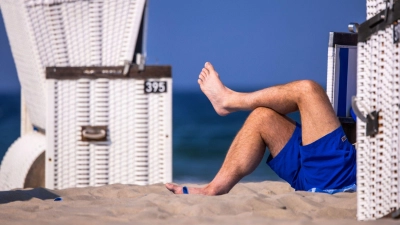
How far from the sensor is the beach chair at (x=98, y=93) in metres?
3.03

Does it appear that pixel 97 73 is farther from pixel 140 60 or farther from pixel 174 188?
pixel 174 188

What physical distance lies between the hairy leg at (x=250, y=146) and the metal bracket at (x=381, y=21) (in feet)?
2.44

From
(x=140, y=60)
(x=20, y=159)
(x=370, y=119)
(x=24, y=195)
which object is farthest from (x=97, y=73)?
(x=370, y=119)

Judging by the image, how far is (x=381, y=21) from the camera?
5.55 feet

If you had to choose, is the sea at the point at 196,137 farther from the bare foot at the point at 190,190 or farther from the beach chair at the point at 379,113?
the beach chair at the point at 379,113

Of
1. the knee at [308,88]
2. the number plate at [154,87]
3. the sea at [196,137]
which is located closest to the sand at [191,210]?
the knee at [308,88]

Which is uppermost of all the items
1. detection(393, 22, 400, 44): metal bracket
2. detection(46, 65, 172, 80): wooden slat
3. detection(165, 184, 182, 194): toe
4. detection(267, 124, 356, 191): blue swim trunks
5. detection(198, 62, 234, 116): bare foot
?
detection(393, 22, 400, 44): metal bracket

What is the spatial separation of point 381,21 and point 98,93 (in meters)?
1.62

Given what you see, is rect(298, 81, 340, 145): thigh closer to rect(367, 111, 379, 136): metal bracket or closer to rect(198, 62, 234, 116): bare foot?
rect(198, 62, 234, 116): bare foot

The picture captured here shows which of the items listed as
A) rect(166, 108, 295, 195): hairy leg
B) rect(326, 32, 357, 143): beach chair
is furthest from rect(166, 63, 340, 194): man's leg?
rect(326, 32, 357, 143): beach chair

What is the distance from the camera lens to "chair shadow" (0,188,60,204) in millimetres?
2350

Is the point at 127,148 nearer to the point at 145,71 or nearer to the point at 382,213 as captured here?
the point at 145,71

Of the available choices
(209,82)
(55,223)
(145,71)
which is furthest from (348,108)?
(55,223)

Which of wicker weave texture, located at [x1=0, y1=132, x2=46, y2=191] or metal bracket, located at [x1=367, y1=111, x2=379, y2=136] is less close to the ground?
metal bracket, located at [x1=367, y1=111, x2=379, y2=136]
